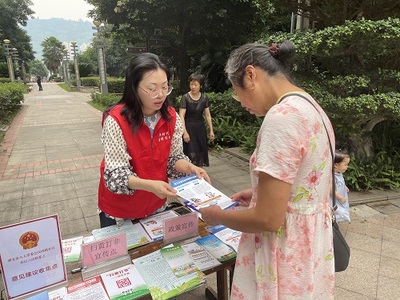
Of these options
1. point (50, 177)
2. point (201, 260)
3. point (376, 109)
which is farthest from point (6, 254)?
point (50, 177)

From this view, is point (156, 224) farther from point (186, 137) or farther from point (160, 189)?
point (186, 137)

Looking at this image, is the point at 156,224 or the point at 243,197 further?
the point at 156,224

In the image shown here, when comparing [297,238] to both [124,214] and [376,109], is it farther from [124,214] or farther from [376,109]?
[376,109]

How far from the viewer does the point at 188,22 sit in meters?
9.63

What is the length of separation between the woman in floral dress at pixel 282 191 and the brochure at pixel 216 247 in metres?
0.31

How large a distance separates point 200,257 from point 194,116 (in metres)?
3.64

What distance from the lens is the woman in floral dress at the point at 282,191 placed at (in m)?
0.95

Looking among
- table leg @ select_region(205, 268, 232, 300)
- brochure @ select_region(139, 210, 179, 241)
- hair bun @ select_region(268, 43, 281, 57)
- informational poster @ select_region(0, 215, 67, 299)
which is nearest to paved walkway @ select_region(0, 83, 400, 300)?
table leg @ select_region(205, 268, 232, 300)

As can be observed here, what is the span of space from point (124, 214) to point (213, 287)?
1204 millimetres

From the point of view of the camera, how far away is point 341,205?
9.36 ft

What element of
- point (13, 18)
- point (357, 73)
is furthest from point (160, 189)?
point (13, 18)

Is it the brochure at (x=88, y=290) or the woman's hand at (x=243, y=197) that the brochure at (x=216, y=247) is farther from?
the brochure at (x=88, y=290)

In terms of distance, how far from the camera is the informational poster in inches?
44.9

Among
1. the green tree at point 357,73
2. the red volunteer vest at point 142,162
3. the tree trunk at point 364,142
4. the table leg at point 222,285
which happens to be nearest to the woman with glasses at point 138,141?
the red volunteer vest at point 142,162
